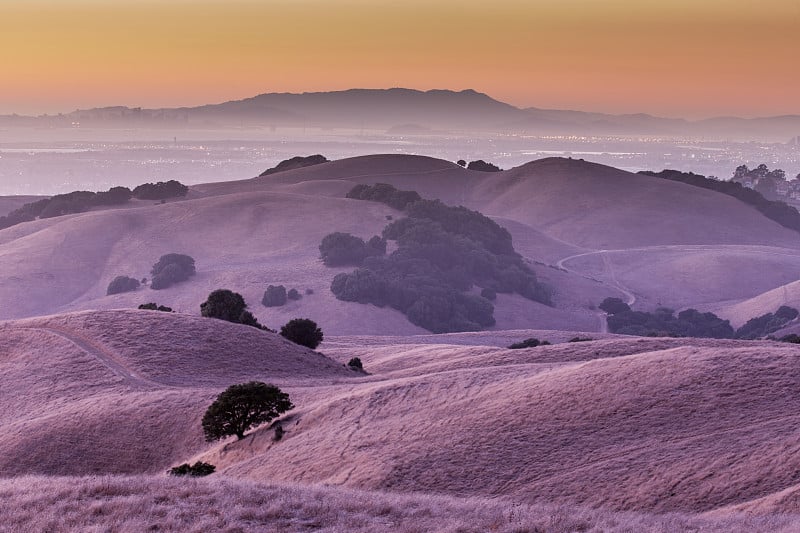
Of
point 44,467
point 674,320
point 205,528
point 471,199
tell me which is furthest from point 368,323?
point 471,199

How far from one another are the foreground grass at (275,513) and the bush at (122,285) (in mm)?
96871

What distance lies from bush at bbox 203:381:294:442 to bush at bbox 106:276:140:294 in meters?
82.1

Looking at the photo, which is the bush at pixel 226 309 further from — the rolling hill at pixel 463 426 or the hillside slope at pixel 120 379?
the rolling hill at pixel 463 426

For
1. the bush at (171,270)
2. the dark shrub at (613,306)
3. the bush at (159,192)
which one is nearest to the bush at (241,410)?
the dark shrub at (613,306)

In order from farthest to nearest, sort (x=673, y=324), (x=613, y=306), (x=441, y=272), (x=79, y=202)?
(x=79, y=202) → (x=441, y=272) → (x=613, y=306) → (x=673, y=324)

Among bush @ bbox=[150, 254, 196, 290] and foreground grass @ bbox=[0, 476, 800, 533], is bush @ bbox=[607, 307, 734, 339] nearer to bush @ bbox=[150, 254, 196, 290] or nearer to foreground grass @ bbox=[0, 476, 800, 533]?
bush @ bbox=[150, 254, 196, 290]

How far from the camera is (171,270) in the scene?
112 m

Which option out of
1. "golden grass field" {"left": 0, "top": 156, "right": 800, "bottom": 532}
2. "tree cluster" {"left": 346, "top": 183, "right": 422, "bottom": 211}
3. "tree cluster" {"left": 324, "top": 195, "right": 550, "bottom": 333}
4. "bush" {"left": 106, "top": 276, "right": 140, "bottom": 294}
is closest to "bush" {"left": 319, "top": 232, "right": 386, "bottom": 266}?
"tree cluster" {"left": 324, "top": 195, "right": 550, "bottom": 333}

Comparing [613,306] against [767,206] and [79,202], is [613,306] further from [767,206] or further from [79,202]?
[79,202]

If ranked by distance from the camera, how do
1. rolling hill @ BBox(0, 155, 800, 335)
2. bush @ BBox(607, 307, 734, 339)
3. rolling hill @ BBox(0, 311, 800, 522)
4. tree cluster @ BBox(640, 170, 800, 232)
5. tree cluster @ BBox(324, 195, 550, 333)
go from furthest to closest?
tree cluster @ BBox(640, 170, 800, 232) → rolling hill @ BBox(0, 155, 800, 335) → tree cluster @ BBox(324, 195, 550, 333) → bush @ BBox(607, 307, 734, 339) → rolling hill @ BBox(0, 311, 800, 522)

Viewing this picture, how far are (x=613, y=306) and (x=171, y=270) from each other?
Answer: 51.9 meters

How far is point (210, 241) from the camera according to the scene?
131 meters

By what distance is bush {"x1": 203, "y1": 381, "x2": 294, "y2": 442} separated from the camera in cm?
3278

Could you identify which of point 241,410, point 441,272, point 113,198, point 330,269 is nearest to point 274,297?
point 330,269
